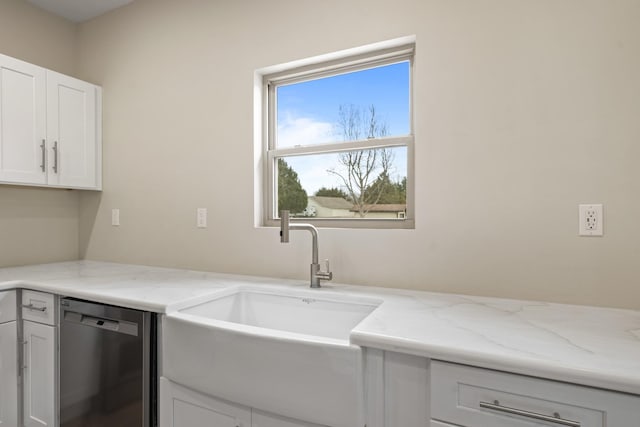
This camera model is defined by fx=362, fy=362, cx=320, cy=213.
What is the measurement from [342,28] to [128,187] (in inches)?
67.5

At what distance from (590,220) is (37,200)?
313cm

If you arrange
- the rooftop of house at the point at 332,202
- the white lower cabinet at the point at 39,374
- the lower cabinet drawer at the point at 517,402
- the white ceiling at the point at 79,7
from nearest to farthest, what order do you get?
1. the lower cabinet drawer at the point at 517,402
2. the white lower cabinet at the point at 39,374
3. the rooftop of house at the point at 332,202
4. the white ceiling at the point at 79,7

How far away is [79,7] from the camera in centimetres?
248

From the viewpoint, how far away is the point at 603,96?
132 centimetres

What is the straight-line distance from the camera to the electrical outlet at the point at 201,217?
2150mm

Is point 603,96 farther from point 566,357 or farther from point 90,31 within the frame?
point 90,31

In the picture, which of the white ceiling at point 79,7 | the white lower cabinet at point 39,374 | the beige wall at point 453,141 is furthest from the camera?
the white ceiling at point 79,7

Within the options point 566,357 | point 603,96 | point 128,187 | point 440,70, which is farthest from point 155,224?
point 603,96

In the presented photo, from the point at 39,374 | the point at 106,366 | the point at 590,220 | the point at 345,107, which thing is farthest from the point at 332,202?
the point at 39,374

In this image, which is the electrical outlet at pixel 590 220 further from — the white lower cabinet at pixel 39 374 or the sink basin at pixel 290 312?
the white lower cabinet at pixel 39 374

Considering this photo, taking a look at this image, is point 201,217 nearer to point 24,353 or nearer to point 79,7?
point 24,353

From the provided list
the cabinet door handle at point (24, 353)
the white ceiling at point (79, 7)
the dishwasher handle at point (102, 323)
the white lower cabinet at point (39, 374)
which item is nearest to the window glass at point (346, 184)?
the dishwasher handle at point (102, 323)

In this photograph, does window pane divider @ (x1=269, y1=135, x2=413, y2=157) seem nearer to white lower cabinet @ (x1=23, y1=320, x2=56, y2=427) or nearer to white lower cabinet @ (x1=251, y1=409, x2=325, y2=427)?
white lower cabinet @ (x1=251, y1=409, x2=325, y2=427)

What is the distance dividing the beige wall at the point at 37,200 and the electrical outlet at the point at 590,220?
3088 millimetres
